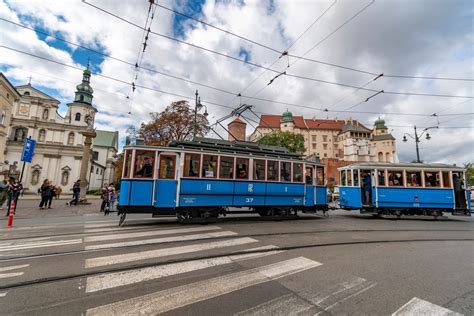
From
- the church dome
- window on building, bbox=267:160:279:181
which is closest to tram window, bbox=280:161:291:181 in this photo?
Result: window on building, bbox=267:160:279:181

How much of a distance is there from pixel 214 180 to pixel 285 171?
3.91 metres

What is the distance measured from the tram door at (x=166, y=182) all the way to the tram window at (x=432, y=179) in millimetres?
14706

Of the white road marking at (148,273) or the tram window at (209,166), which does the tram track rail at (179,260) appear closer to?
the white road marking at (148,273)

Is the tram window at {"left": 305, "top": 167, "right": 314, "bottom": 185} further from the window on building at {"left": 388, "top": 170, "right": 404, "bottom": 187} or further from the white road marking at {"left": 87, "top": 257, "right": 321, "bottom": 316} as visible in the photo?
the white road marking at {"left": 87, "top": 257, "right": 321, "bottom": 316}

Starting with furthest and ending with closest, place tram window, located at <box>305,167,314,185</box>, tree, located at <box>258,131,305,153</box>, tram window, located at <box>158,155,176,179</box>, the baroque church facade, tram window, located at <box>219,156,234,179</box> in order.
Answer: tree, located at <box>258,131,305,153</box>, the baroque church facade, tram window, located at <box>305,167,314,185</box>, tram window, located at <box>219,156,234,179</box>, tram window, located at <box>158,155,176,179</box>

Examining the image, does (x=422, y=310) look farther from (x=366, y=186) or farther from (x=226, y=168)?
(x=366, y=186)

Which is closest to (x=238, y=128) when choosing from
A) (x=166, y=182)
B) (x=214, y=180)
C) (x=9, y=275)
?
(x=214, y=180)

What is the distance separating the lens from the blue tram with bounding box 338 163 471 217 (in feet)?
44.5

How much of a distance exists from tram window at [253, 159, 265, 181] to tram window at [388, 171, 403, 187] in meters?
8.41

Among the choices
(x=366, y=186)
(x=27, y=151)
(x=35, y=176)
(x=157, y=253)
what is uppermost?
(x=27, y=151)

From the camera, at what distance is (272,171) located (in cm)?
1141

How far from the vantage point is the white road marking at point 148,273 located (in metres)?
3.74

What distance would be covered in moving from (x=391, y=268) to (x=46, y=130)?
56546 millimetres

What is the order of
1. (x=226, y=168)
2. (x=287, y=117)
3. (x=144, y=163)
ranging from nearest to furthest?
(x=144, y=163) → (x=226, y=168) → (x=287, y=117)
